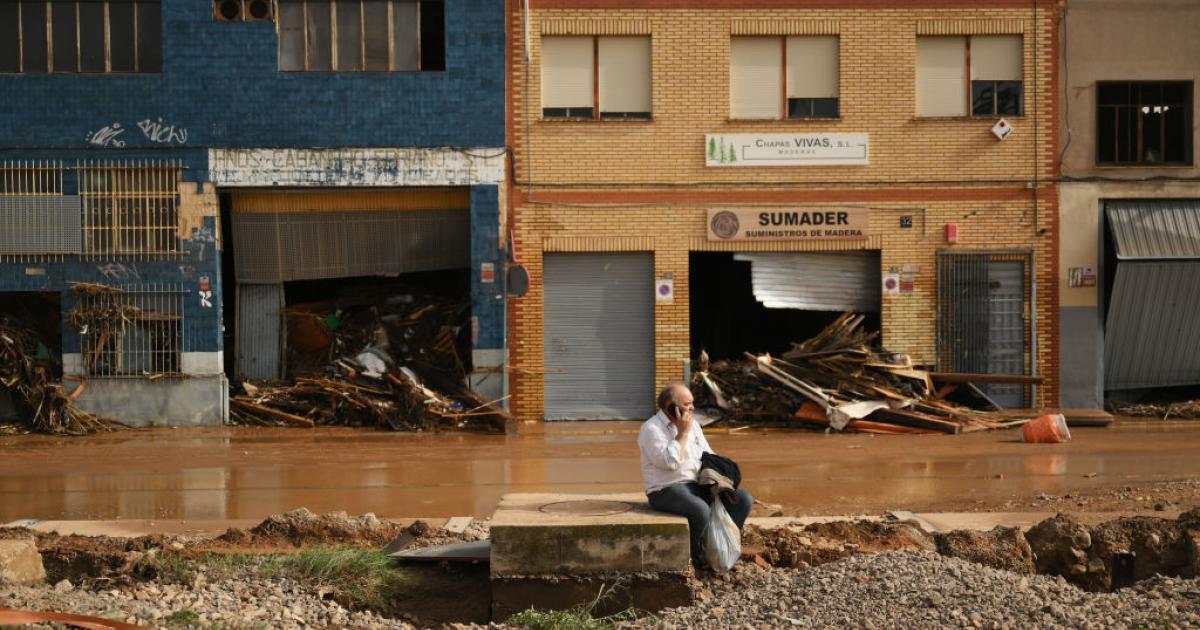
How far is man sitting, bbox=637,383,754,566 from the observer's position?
850 centimetres

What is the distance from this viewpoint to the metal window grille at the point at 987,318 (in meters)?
21.1

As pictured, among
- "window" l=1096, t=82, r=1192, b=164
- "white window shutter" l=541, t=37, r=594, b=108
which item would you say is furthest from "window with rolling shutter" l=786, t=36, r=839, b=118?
"window" l=1096, t=82, r=1192, b=164

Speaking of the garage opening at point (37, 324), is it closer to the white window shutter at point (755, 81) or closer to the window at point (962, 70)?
the white window shutter at point (755, 81)

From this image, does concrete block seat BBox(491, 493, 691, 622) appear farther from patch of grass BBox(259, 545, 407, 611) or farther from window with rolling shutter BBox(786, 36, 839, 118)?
window with rolling shutter BBox(786, 36, 839, 118)

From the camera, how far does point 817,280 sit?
21250 mm

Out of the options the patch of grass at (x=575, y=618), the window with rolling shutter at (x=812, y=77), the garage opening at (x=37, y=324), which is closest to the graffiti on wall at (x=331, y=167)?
the garage opening at (x=37, y=324)

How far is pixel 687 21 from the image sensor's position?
68.2 feet

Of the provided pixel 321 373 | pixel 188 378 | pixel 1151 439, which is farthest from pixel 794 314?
pixel 188 378

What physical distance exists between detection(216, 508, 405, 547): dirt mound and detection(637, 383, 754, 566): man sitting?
2487 mm

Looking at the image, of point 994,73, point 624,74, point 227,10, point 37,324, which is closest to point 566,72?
point 624,74

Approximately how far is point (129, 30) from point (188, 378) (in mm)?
5743

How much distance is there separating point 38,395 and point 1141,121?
18543mm

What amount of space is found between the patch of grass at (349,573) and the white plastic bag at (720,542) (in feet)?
6.85

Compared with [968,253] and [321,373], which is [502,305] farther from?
[968,253]
